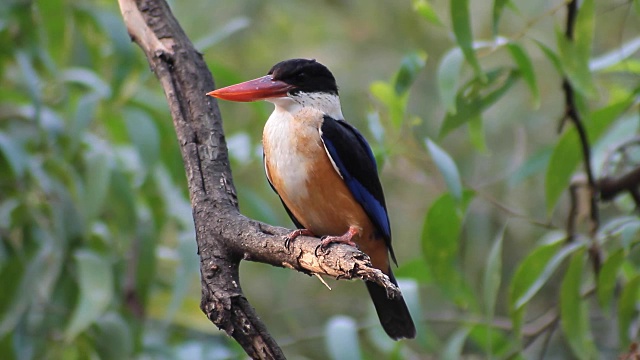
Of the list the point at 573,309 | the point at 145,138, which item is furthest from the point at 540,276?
the point at 145,138

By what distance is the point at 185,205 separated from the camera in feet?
13.5

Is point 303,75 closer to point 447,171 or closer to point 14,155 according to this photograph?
point 447,171

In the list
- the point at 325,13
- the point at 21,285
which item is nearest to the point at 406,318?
the point at 21,285

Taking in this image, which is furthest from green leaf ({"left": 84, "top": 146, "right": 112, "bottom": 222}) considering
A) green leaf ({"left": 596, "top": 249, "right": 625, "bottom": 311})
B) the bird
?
green leaf ({"left": 596, "top": 249, "right": 625, "bottom": 311})

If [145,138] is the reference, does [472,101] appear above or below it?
below

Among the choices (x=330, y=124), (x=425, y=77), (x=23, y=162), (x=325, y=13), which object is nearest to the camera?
(x=330, y=124)

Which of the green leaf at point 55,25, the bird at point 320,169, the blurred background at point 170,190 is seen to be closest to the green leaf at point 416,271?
the blurred background at point 170,190

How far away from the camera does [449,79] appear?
3.05 m

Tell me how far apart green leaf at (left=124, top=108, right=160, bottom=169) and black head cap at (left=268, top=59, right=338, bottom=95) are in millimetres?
733

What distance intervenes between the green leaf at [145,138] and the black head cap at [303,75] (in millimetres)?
733

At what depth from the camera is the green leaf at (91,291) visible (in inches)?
139

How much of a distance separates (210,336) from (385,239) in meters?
1.91

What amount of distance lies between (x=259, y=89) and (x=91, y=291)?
1.21 metres

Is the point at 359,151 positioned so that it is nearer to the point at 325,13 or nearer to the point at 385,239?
the point at 385,239
